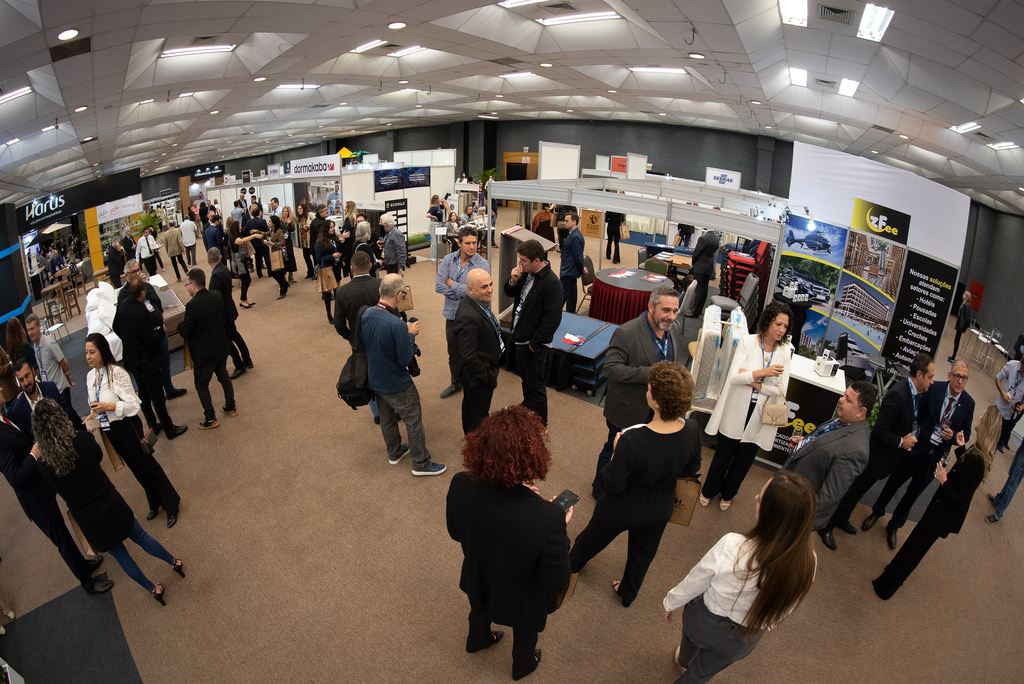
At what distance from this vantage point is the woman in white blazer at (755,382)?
10.4 feet

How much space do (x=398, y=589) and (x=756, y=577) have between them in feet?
6.79

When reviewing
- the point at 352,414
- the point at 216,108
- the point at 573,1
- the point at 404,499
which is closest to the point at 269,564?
the point at 404,499

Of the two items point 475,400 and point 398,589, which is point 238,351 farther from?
point 398,589

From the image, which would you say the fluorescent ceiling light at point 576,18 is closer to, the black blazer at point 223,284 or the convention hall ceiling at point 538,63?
the convention hall ceiling at point 538,63

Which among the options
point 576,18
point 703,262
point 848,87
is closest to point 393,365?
point 576,18

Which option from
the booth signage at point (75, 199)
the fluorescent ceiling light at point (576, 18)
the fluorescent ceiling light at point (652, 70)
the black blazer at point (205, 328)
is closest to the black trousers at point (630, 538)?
the black blazer at point (205, 328)

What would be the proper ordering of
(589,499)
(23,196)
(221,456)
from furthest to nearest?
(23,196)
(221,456)
(589,499)

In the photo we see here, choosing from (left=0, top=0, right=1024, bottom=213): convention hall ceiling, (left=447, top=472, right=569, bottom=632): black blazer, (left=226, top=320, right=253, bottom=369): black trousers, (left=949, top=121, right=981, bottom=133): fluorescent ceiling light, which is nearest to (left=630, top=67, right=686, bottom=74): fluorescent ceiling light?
(left=0, top=0, right=1024, bottom=213): convention hall ceiling

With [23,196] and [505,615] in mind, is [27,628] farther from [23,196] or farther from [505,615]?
[23,196]

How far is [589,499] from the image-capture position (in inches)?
143

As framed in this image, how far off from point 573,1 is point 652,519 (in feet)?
19.9

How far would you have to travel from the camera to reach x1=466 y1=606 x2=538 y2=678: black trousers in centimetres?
216

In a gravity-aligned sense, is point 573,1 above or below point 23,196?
above

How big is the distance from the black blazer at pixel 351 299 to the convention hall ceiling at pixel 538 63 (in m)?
2.48
